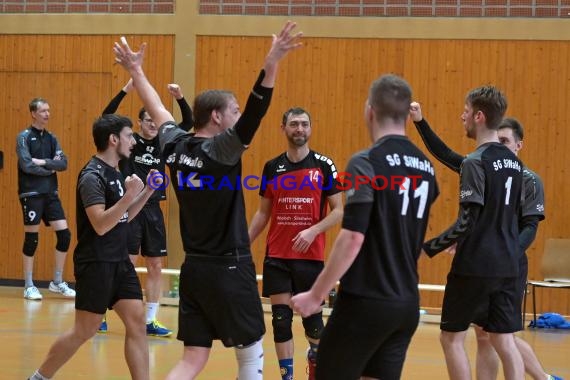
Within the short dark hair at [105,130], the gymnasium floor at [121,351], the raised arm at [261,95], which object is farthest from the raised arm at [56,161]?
the raised arm at [261,95]

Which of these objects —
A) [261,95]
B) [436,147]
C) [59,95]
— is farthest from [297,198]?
[59,95]

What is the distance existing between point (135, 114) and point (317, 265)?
699 cm

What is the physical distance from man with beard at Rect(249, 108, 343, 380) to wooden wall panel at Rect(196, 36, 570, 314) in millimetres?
5583

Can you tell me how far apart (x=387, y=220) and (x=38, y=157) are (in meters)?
8.90

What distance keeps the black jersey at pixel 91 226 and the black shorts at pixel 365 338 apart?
2.27m

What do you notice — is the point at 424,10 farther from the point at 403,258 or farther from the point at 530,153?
the point at 403,258

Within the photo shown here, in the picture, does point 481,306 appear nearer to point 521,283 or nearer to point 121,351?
point 521,283

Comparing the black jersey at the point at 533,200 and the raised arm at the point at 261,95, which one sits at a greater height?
the raised arm at the point at 261,95

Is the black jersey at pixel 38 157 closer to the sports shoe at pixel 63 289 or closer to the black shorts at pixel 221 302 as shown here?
the sports shoe at pixel 63 289

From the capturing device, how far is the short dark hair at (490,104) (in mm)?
5477

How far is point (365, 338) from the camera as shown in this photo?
3906 mm

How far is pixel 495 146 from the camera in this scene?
5.48 m

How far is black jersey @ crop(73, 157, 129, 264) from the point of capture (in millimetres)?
5805

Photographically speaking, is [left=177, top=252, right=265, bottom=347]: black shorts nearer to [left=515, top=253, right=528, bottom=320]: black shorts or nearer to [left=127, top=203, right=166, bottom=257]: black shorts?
[left=515, top=253, right=528, bottom=320]: black shorts
